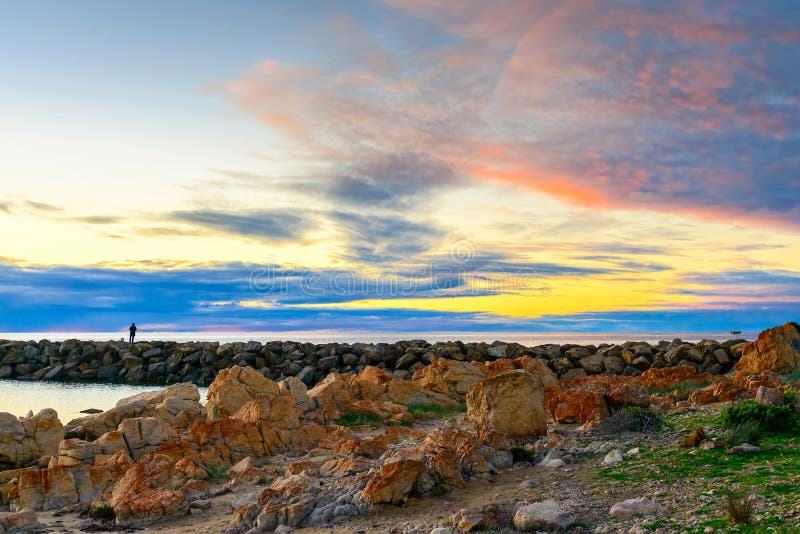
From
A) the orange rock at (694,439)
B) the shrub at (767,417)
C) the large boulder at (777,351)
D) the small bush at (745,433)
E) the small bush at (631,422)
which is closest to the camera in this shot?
the small bush at (745,433)

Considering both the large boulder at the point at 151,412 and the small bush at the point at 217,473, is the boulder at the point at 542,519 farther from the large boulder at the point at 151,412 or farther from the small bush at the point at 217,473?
the large boulder at the point at 151,412

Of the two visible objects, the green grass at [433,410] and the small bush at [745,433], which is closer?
the small bush at [745,433]

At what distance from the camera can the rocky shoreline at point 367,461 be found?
11055 millimetres

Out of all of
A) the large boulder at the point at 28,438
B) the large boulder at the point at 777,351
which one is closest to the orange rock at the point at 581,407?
the large boulder at the point at 777,351

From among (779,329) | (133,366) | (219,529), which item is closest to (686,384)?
(779,329)

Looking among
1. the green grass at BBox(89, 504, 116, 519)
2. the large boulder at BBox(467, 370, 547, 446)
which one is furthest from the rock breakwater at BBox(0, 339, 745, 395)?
the green grass at BBox(89, 504, 116, 519)

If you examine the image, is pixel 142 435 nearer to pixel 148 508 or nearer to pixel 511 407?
pixel 148 508

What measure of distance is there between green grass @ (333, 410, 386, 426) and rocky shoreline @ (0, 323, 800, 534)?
0.22 feet

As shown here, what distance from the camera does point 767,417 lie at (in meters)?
14.2

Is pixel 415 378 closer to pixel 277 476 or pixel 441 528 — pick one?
pixel 277 476

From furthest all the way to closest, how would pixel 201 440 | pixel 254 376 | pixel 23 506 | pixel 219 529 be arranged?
pixel 254 376 → pixel 201 440 → pixel 23 506 → pixel 219 529

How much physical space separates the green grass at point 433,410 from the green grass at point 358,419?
1.80 m

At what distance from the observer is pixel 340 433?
20875mm

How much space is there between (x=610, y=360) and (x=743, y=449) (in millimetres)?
31582
